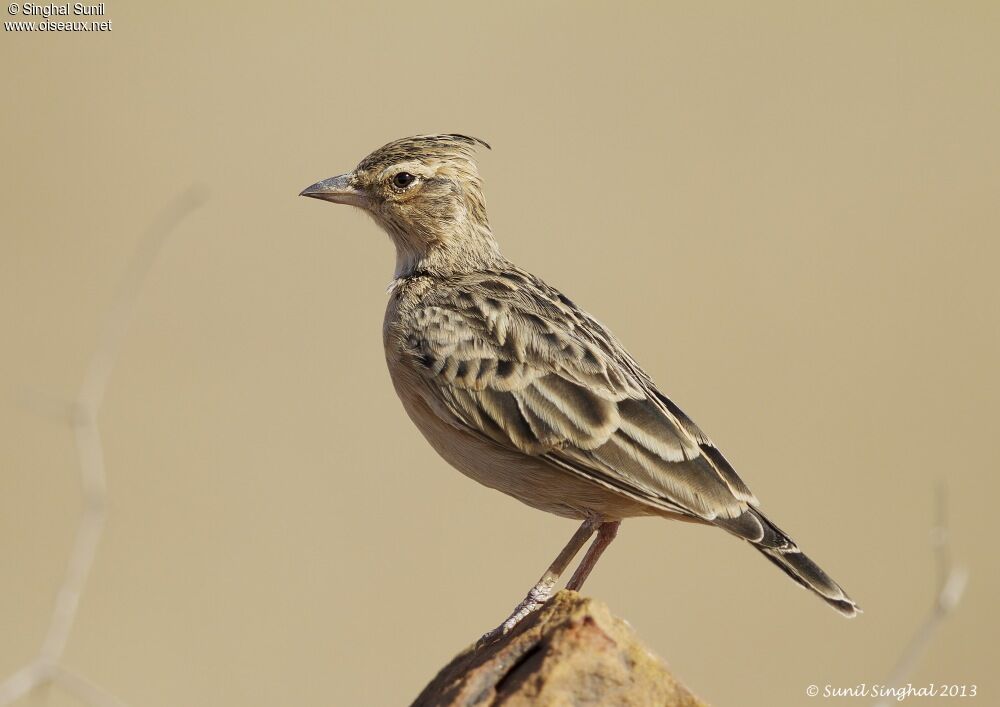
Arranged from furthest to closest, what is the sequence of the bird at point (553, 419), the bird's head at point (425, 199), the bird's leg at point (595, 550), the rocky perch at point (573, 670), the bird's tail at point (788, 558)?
the bird's head at point (425, 199)
the bird's leg at point (595, 550)
the bird at point (553, 419)
the bird's tail at point (788, 558)
the rocky perch at point (573, 670)

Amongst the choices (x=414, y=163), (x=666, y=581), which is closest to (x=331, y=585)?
(x=666, y=581)

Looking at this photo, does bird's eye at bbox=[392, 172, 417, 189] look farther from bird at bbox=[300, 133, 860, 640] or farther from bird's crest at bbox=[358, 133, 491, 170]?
bird at bbox=[300, 133, 860, 640]

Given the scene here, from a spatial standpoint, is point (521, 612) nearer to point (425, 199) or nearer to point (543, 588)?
point (543, 588)

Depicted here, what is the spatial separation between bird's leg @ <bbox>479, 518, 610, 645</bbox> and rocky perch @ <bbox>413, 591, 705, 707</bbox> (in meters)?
0.47

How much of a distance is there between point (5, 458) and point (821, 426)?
9222 mm

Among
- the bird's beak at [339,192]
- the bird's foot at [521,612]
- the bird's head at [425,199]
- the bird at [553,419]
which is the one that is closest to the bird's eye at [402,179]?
the bird's head at [425,199]

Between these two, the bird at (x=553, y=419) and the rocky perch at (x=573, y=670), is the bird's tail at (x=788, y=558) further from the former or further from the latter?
the rocky perch at (x=573, y=670)

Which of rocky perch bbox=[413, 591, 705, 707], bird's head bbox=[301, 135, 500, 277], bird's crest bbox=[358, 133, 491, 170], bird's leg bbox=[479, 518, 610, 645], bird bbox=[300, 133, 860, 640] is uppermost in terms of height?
bird's crest bbox=[358, 133, 491, 170]


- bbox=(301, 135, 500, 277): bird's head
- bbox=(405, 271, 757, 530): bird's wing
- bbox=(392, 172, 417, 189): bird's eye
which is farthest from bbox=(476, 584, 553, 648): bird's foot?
bbox=(392, 172, 417, 189): bird's eye

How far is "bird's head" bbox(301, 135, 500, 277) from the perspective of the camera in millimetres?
7719

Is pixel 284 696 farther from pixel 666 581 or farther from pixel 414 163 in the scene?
pixel 414 163

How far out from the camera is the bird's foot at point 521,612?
5868 millimetres

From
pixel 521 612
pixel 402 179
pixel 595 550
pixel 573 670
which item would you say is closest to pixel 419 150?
pixel 402 179

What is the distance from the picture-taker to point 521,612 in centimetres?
595
